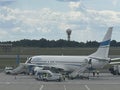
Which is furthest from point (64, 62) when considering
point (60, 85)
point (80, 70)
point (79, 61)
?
point (60, 85)

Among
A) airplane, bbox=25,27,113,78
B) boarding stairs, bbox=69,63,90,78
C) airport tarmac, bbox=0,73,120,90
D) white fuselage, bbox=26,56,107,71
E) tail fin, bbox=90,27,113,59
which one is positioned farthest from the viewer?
white fuselage, bbox=26,56,107,71

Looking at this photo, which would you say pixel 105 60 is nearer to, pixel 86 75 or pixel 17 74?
pixel 86 75

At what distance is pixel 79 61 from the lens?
83.4 metres

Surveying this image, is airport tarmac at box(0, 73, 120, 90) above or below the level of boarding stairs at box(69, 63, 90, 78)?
below

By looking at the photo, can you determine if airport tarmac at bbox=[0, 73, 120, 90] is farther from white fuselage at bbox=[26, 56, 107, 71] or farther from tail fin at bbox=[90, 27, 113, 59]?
white fuselage at bbox=[26, 56, 107, 71]

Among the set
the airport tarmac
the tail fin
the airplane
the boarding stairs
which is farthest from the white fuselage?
the airport tarmac

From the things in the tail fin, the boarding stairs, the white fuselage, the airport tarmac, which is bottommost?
the airport tarmac

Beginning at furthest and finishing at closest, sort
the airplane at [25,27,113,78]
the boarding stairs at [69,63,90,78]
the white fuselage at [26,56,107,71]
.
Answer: the white fuselage at [26,56,107,71], the airplane at [25,27,113,78], the boarding stairs at [69,63,90,78]

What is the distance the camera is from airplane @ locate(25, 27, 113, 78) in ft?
265

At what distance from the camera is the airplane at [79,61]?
265 feet

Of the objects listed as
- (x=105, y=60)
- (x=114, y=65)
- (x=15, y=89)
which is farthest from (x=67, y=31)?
(x=15, y=89)

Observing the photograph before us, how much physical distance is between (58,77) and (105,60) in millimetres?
12697

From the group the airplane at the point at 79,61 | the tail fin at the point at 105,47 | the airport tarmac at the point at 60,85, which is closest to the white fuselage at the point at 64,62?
the airplane at the point at 79,61

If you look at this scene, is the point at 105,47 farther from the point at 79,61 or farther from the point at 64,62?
the point at 64,62
